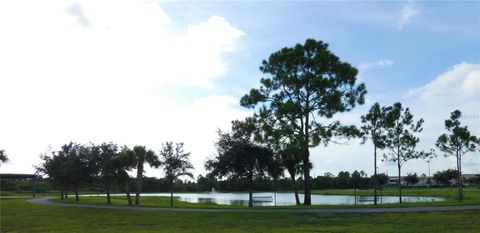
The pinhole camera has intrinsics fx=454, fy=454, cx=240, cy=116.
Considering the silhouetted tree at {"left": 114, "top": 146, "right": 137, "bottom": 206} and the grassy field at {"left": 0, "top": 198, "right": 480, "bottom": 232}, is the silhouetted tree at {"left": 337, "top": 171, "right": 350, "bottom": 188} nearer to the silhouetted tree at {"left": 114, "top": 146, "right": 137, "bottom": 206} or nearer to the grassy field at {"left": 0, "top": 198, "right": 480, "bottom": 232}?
the silhouetted tree at {"left": 114, "top": 146, "right": 137, "bottom": 206}

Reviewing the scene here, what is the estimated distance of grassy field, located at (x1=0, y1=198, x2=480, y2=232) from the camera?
20.0 metres

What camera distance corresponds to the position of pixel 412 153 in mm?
43406

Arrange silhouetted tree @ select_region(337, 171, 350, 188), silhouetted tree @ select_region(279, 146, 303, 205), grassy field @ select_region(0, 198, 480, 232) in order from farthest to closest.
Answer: silhouetted tree @ select_region(337, 171, 350, 188)
silhouetted tree @ select_region(279, 146, 303, 205)
grassy field @ select_region(0, 198, 480, 232)

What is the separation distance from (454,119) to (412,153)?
201 inches

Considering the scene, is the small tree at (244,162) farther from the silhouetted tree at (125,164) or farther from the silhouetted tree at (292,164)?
the silhouetted tree at (125,164)

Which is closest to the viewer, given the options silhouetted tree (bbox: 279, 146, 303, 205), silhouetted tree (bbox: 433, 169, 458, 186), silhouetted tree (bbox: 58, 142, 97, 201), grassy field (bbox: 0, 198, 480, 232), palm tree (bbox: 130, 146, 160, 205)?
grassy field (bbox: 0, 198, 480, 232)

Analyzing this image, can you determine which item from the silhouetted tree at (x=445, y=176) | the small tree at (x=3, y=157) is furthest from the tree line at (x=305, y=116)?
the silhouetted tree at (x=445, y=176)

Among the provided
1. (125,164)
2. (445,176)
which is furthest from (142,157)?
(445,176)

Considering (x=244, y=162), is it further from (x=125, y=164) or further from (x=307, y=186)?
(x=125, y=164)

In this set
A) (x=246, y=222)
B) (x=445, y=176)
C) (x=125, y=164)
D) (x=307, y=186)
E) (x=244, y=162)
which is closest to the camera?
(x=246, y=222)

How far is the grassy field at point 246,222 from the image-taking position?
20.0 m

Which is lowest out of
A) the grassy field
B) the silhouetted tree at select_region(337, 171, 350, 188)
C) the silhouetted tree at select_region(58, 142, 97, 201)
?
the silhouetted tree at select_region(337, 171, 350, 188)

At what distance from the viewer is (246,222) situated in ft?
79.1

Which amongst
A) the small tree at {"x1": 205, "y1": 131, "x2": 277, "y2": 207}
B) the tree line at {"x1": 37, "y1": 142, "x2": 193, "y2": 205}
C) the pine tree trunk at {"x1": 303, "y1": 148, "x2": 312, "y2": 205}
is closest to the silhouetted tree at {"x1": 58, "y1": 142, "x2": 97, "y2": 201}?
the tree line at {"x1": 37, "y1": 142, "x2": 193, "y2": 205}
